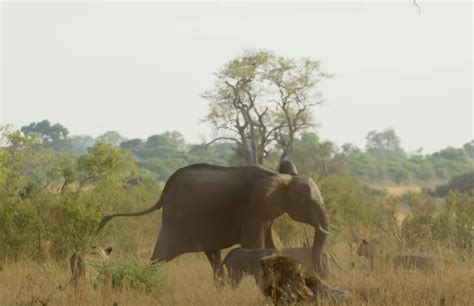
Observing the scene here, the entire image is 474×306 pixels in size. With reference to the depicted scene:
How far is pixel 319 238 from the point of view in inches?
506

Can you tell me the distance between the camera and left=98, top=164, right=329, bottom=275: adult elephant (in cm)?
1272

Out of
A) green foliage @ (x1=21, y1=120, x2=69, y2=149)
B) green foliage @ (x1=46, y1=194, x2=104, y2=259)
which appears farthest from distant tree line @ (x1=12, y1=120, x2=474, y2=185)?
green foliage @ (x1=46, y1=194, x2=104, y2=259)

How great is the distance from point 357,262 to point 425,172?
2564 inches

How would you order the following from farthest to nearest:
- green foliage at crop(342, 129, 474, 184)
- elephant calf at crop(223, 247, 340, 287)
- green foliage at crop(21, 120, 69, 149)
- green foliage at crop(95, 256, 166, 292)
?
1. green foliage at crop(21, 120, 69, 149)
2. green foliage at crop(342, 129, 474, 184)
3. elephant calf at crop(223, 247, 340, 287)
4. green foliage at crop(95, 256, 166, 292)

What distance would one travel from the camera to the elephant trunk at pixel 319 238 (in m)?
12.6

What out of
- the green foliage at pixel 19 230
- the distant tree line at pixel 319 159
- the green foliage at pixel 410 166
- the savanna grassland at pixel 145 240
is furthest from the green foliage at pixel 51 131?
the green foliage at pixel 19 230

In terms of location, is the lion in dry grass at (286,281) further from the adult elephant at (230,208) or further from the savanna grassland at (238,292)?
the adult elephant at (230,208)

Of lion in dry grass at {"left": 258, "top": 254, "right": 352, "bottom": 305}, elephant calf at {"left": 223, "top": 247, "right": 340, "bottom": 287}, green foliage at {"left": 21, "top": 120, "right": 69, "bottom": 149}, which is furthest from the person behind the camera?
green foliage at {"left": 21, "top": 120, "right": 69, "bottom": 149}

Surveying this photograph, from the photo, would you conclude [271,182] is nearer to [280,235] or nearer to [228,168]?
[228,168]

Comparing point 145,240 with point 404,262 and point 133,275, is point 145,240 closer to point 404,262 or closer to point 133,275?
point 404,262

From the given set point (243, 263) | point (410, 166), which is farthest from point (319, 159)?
point (243, 263)

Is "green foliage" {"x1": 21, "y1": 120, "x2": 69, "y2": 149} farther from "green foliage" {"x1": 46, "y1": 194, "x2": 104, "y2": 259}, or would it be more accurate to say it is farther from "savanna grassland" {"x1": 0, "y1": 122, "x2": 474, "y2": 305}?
"green foliage" {"x1": 46, "y1": 194, "x2": 104, "y2": 259}

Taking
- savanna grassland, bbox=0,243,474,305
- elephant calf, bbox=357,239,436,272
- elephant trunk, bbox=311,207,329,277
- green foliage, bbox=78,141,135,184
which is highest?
green foliage, bbox=78,141,135,184

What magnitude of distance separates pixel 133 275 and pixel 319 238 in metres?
3.36
